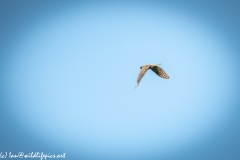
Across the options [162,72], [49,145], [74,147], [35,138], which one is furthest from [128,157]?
[162,72]

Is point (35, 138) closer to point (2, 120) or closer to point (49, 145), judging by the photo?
point (49, 145)

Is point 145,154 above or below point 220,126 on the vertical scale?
below

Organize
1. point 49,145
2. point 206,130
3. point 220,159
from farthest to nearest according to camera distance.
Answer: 1. point 206,130
2. point 49,145
3. point 220,159

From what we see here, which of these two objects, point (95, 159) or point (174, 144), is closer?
point (95, 159)

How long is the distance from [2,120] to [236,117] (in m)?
95.2

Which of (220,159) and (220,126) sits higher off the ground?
(220,126)

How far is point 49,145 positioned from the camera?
309ft

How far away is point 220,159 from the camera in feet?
218

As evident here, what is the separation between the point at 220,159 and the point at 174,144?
3334 centimetres

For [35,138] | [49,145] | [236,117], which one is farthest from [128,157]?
[236,117]

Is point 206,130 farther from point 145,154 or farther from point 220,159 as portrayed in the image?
point 220,159

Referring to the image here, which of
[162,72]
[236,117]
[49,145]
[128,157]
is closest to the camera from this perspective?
[162,72]

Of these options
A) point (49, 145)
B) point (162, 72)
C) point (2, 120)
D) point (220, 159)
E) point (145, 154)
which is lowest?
point (162, 72)

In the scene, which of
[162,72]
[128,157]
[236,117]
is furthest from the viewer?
[236,117]
